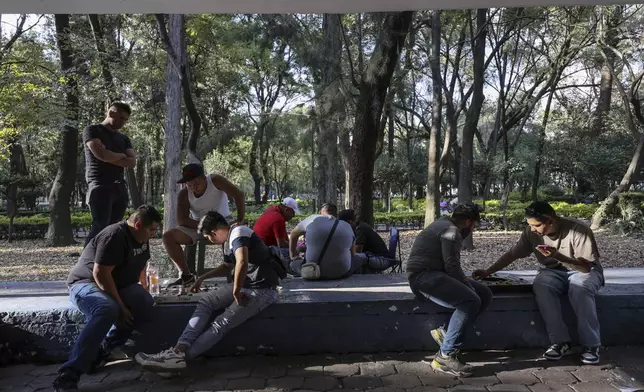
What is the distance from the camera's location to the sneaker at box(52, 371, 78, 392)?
3.29 m

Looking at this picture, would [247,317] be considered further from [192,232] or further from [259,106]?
[259,106]

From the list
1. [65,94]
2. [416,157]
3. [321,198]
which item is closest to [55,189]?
[65,94]

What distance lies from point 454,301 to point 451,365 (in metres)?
0.44

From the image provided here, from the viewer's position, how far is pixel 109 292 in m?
3.47

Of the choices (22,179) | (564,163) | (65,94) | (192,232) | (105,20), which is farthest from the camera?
(564,163)

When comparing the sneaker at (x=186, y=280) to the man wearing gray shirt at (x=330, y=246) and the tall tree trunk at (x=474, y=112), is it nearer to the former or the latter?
the man wearing gray shirt at (x=330, y=246)

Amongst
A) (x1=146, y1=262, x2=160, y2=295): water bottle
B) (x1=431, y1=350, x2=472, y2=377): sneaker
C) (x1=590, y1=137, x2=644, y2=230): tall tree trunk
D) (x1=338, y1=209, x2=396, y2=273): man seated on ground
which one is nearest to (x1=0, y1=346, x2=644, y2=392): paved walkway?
(x1=431, y1=350, x2=472, y2=377): sneaker

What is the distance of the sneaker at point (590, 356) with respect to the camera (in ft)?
12.1

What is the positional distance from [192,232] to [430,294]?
2.16 meters

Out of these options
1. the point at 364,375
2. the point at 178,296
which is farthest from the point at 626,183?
the point at 178,296

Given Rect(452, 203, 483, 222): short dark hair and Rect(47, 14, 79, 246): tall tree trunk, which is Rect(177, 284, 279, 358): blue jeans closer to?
Rect(452, 203, 483, 222): short dark hair

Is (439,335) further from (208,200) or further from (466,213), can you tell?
(208,200)

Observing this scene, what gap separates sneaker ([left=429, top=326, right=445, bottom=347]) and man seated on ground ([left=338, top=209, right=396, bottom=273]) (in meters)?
1.83

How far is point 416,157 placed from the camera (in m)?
26.3
